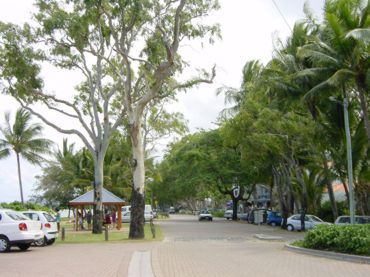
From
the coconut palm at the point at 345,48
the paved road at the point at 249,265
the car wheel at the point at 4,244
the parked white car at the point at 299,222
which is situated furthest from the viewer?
the parked white car at the point at 299,222

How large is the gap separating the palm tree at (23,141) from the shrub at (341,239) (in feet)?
102

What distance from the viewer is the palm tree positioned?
43.8 meters

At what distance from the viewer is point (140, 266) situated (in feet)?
46.7

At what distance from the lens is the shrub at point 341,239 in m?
15.4

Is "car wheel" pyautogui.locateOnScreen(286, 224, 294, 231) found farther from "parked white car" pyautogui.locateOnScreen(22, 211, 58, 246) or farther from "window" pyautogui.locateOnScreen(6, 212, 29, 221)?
"window" pyautogui.locateOnScreen(6, 212, 29, 221)

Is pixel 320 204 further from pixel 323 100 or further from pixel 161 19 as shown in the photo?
pixel 161 19

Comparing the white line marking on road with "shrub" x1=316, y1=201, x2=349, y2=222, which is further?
"shrub" x1=316, y1=201, x2=349, y2=222

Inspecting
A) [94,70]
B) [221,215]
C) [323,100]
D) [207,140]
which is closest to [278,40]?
[323,100]

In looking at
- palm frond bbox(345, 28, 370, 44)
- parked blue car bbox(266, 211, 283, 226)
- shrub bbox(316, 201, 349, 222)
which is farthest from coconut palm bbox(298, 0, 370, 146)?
parked blue car bbox(266, 211, 283, 226)

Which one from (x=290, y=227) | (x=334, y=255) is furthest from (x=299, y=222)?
(x=334, y=255)

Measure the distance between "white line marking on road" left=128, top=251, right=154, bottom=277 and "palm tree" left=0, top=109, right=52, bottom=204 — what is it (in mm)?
28879

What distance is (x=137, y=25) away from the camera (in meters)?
27.5

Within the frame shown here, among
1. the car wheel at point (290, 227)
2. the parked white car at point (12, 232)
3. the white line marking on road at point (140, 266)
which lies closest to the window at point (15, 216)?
the parked white car at point (12, 232)

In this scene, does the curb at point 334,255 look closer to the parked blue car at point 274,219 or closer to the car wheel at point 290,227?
the car wheel at point 290,227
